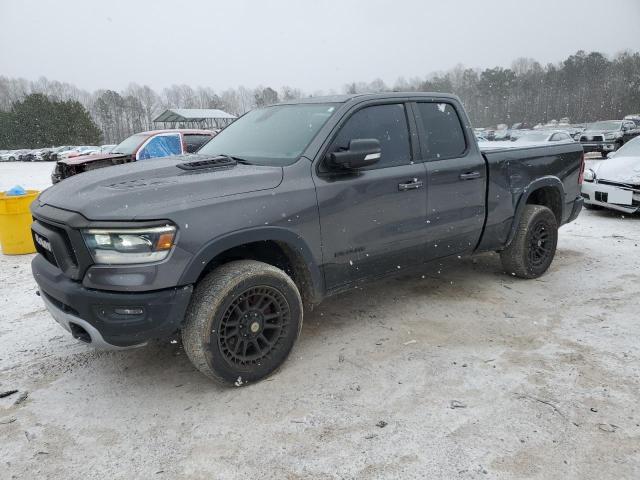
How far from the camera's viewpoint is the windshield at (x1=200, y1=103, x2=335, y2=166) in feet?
11.6

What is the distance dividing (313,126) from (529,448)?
2477mm

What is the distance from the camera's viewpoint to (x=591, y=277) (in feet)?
17.0

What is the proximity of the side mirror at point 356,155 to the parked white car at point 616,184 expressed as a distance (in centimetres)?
650

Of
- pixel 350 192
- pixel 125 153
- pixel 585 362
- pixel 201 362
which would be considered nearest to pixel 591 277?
pixel 585 362

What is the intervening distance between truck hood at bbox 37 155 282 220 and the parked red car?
7.05m

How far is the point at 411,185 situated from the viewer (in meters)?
3.81

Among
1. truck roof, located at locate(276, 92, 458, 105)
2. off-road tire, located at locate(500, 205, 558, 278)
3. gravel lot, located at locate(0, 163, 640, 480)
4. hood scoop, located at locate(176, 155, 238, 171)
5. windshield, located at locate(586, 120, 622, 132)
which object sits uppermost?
truck roof, located at locate(276, 92, 458, 105)

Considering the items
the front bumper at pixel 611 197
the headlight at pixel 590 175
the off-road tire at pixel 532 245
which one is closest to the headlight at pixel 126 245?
the off-road tire at pixel 532 245

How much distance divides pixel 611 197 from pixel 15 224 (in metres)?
9.31

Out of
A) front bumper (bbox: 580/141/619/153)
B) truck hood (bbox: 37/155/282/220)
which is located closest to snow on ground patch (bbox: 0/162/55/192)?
truck hood (bbox: 37/155/282/220)

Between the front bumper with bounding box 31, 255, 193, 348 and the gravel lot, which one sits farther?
the front bumper with bounding box 31, 255, 193, 348

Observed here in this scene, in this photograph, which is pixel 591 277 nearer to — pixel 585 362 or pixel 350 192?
pixel 585 362

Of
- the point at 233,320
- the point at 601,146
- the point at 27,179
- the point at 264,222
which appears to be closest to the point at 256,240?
the point at 264,222

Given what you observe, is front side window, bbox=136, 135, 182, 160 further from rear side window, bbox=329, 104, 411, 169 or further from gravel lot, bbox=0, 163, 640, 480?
rear side window, bbox=329, 104, 411, 169
